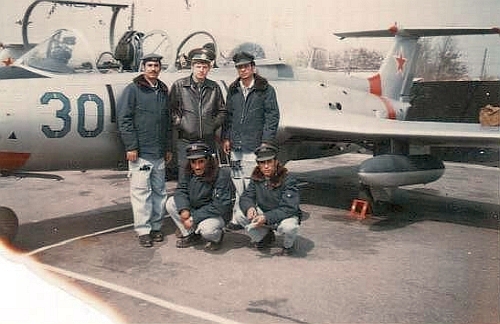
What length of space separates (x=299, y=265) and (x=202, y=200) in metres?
1.21

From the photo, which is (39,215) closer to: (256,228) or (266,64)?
(256,228)

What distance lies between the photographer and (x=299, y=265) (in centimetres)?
493

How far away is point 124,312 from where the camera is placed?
3.75m

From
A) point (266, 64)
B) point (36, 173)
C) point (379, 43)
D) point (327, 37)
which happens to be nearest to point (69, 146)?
point (36, 173)

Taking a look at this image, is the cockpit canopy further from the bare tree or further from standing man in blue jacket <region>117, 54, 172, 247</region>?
the bare tree

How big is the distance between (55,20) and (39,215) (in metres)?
2.59

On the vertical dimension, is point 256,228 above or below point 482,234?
above

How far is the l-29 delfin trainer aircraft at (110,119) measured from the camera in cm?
543

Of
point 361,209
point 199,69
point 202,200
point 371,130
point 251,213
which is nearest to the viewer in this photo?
point 251,213

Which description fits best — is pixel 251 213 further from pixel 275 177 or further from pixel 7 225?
pixel 7 225

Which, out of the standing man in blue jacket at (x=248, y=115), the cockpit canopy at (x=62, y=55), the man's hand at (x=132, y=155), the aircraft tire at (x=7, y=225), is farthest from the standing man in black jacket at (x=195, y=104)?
the aircraft tire at (x=7, y=225)

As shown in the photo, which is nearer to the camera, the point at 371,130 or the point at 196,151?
the point at 196,151

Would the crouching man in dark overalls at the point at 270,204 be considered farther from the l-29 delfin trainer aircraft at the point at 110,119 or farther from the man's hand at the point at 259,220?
the l-29 delfin trainer aircraft at the point at 110,119

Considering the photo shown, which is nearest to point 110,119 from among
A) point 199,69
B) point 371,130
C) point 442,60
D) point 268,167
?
point 199,69
